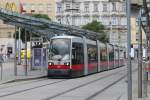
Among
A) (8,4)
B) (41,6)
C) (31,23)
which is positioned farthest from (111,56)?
(41,6)

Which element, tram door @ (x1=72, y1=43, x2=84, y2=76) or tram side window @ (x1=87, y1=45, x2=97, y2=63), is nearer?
tram door @ (x1=72, y1=43, x2=84, y2=76)

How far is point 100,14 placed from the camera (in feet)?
458

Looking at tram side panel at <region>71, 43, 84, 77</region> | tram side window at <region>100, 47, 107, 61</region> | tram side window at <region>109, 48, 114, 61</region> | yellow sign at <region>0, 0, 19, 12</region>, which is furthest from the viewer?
tram side window at <region>109, 48, 114, 61</region>

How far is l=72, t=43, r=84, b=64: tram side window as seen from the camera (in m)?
39.2

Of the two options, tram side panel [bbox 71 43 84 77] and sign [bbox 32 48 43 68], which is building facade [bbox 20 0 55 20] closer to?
sign [bbox 32 48 43 68]

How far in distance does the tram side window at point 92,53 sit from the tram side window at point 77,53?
349 cm

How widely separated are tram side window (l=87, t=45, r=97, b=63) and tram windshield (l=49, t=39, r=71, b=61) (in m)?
6.01

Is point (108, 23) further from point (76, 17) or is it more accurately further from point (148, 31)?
point (148, 31)

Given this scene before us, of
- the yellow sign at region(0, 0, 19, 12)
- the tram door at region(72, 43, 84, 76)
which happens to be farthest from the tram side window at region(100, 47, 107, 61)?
the yellow sign at region(0, 0, 19, 12)

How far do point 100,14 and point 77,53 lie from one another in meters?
100

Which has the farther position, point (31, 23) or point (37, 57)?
point (37, 57)

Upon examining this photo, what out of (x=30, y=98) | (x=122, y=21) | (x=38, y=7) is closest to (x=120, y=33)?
(x=122, y=21)

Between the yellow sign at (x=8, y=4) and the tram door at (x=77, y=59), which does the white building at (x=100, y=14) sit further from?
the tram door at (x=77, y=59)

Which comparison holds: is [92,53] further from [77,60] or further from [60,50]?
[60,50]
